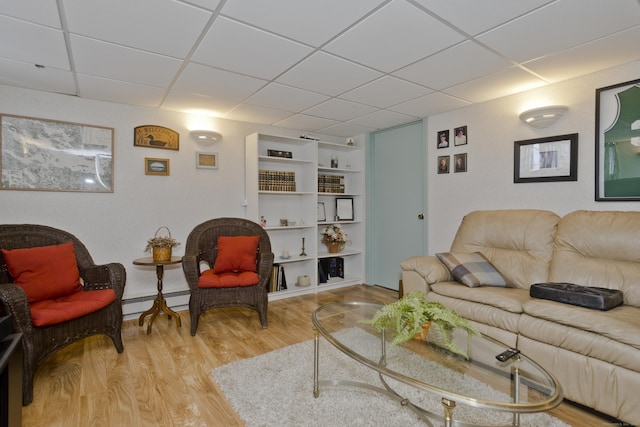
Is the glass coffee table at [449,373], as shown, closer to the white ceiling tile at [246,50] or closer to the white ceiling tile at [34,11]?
the white ceiling tile at [246,50]

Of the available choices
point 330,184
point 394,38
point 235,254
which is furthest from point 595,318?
point 330,184

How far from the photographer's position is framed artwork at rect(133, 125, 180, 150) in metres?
3.38

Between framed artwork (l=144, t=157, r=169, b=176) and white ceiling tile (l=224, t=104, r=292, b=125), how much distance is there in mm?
907

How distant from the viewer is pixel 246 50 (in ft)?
7.24

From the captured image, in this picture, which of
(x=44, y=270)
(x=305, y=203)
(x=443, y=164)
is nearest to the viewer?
(x=44, y=270)

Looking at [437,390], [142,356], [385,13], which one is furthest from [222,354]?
[385,13]

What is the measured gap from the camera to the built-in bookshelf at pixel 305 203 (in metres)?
4.05

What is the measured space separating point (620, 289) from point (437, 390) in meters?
1.84

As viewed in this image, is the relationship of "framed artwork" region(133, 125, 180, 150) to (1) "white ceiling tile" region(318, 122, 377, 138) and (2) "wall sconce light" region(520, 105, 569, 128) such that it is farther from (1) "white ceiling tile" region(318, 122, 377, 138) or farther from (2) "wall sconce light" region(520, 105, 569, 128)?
(2) "wall sconce light" region(520, 105, 569, 128)

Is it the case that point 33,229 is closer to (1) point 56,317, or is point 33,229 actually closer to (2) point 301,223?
(1) point 56,317

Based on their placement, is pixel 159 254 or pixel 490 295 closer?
pixel 490 295

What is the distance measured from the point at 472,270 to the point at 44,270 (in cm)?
329

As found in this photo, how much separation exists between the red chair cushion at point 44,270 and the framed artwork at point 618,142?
166 inches

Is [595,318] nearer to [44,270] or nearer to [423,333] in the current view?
[423,333]
